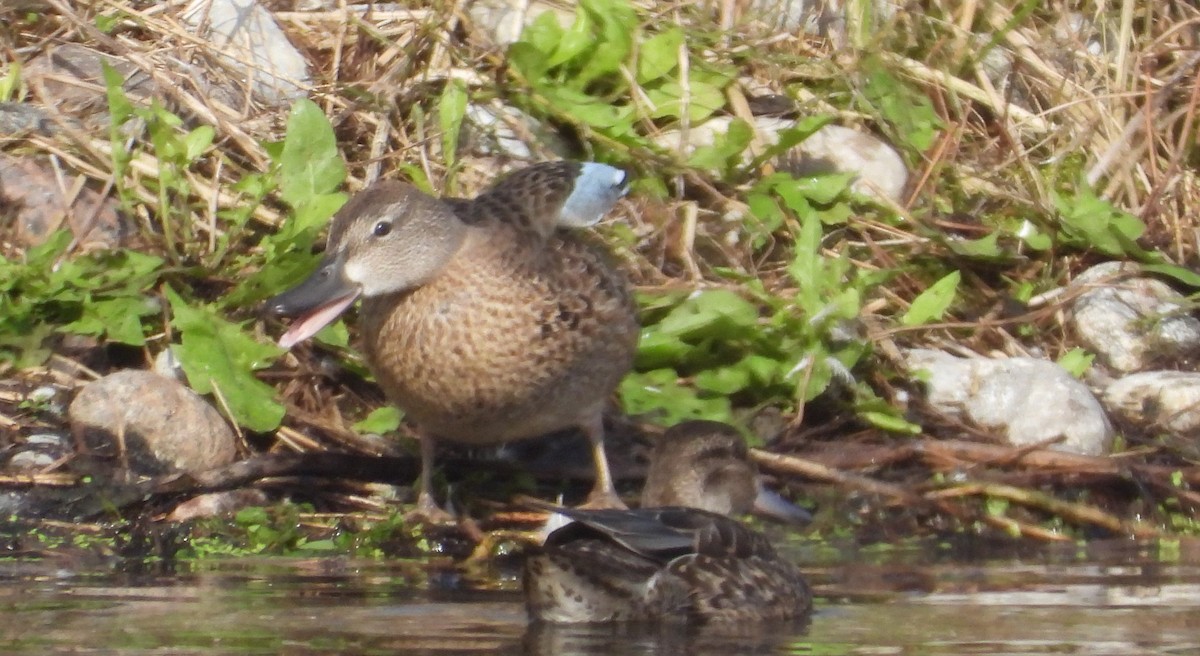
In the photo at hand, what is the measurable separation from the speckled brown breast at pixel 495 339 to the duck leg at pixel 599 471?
20 centimetres

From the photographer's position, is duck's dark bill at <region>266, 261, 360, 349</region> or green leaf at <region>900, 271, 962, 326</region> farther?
green leaf at <region>900, 271, 962, 326</region>

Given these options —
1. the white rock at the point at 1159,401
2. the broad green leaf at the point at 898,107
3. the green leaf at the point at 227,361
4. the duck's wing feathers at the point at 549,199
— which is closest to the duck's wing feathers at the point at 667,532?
the duck's wing feathers at the point at 549,199

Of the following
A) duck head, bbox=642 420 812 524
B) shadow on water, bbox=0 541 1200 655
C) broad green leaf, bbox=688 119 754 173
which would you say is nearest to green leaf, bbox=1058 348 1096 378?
broad green leaf, bbox=688 119 754 173

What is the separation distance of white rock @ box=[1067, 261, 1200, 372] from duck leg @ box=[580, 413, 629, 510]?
80.9 inches

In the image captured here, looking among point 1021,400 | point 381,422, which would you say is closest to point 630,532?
point 381,422

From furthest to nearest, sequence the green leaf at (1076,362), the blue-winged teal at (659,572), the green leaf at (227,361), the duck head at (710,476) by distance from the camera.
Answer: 1. the green leaf at (1076,362)
2. the green leaf at (227,361)
3. the duck head at (710,476)
4. the blue-winged teal at (659,572)

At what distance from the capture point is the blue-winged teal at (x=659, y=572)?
449cm

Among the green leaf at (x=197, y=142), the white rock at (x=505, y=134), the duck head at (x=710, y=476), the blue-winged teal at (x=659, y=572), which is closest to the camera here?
the blue-winged teal at (x=659, y=572)

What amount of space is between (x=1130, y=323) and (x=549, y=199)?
2349mm

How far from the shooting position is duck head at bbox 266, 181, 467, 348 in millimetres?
5527

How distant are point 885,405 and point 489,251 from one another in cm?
149

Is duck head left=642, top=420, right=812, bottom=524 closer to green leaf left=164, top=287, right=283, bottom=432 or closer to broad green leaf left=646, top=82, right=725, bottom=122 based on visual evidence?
green leaf left=164, top=287, right=283, bottom=432

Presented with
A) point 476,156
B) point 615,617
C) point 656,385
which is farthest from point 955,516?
point 476,156

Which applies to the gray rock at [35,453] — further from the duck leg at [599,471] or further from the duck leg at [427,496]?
the duck leg at [599,471]
